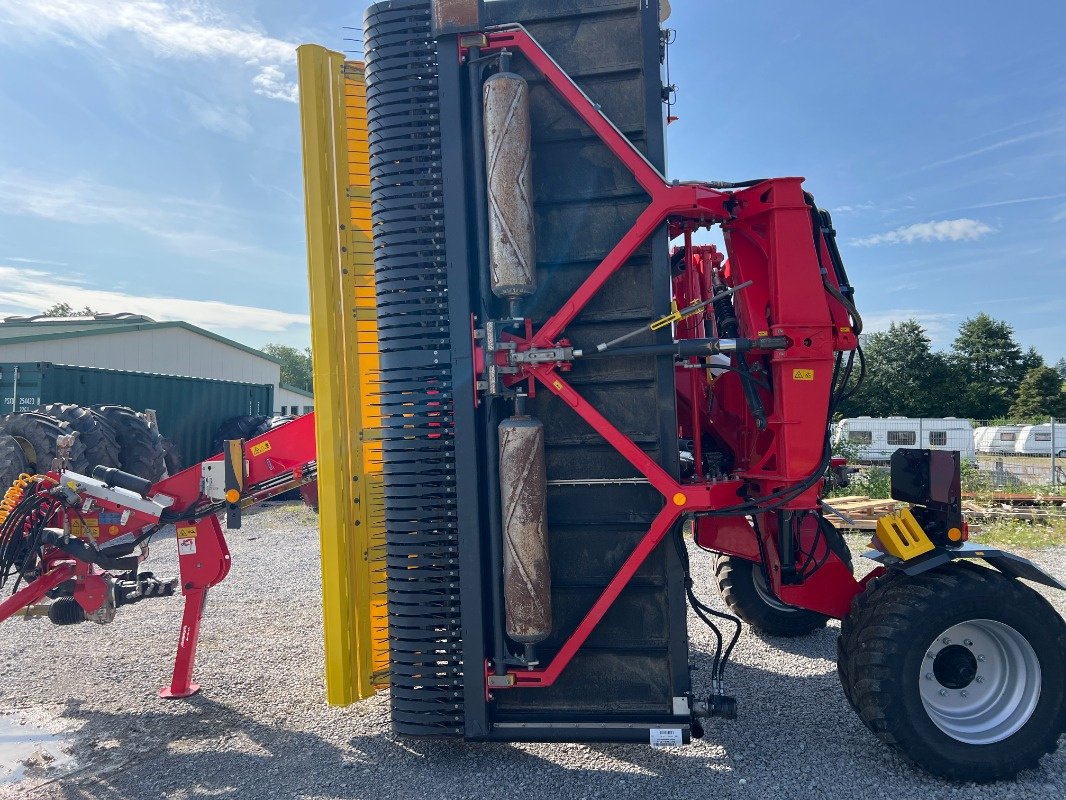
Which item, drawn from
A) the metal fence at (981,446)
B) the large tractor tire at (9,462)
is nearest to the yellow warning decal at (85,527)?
the large tractor tire at (9,462)

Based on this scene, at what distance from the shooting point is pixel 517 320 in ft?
12.0

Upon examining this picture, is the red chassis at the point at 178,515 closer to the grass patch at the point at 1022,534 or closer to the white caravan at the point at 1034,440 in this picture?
the grass patch at the point at 1022,534

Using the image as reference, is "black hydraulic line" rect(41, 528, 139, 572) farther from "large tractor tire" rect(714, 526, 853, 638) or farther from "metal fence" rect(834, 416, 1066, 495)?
"metal fence" rect(834, 416, 1066, 495)

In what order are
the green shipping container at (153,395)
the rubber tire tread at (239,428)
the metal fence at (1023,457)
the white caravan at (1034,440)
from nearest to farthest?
the green shipping container at (153,395)
the metal fence at (1023,457)
the rubber tire tread at (239,428)
the white caravan at (1034,440)

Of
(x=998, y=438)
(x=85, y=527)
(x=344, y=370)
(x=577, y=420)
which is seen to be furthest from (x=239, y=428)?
(x=998, y=438)

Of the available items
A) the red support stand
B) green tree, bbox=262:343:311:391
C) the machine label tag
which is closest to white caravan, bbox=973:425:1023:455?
the machine label tag

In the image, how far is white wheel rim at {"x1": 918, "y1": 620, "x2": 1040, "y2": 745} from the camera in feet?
Answer: 12.3

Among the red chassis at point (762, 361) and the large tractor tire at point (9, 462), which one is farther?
the large tractor tire at point (9, 462)

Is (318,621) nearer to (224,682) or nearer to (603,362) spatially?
(224,682)

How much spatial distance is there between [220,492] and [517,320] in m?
2.42

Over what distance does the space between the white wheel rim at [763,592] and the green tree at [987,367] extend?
1735 inches

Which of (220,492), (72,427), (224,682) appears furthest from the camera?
(72,427)

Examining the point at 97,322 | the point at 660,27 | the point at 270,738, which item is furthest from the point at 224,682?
the point at 97,322

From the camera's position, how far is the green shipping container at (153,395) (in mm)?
12555
